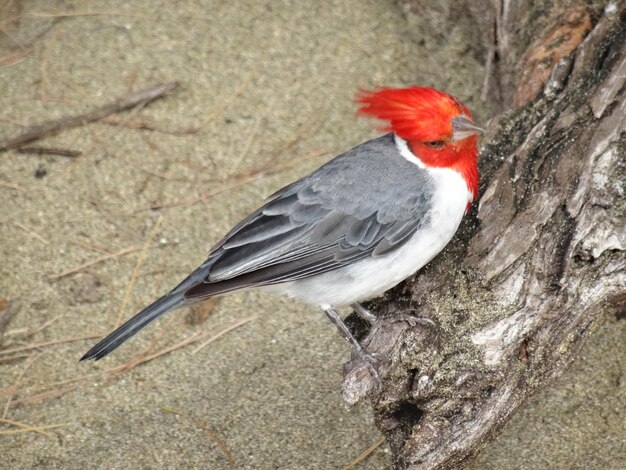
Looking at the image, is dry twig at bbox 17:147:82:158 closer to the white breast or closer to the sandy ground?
the sandy ground

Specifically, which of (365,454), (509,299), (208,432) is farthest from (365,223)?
(208,432)

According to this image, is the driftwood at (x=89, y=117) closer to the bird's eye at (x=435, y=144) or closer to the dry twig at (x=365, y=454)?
the bird's eye at (x=435, y=144)

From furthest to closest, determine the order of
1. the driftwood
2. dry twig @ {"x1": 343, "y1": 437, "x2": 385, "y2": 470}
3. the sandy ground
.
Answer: the driftwood → the sandy ground → dry twig @ {"x1": 343, "y1": 437, "x2": 385, "y2": 470}

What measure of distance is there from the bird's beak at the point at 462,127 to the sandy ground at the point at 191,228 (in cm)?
119

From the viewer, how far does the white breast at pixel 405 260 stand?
3294 millimetres

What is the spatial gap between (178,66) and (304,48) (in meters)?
0.77

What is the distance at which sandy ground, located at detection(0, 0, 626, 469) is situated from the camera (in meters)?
3.64

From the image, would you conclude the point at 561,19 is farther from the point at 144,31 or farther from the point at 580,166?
the point at 144,31

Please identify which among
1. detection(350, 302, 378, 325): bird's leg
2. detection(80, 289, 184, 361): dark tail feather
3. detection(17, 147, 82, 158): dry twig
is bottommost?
detection(17, 147, 82, 158): dry twig

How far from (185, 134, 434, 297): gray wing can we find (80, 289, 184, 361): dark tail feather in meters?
0.10

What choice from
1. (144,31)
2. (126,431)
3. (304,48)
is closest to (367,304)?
(126,431)

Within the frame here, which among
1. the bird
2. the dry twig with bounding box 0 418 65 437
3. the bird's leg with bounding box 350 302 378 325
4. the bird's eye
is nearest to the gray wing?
the bird

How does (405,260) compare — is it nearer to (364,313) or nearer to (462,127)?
(364,313)

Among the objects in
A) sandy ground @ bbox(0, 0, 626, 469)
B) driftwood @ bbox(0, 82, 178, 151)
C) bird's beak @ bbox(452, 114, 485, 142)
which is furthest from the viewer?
driftwood @ bbox(0, 82, 178, 151)
